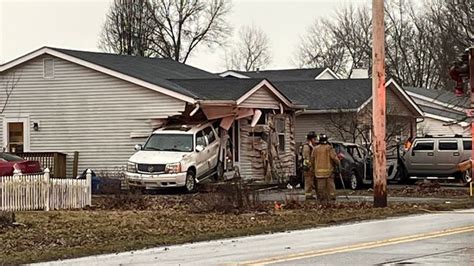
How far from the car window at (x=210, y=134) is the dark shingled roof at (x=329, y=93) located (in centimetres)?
941

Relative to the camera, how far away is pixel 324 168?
82.6ft

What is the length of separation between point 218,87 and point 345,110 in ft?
26.8

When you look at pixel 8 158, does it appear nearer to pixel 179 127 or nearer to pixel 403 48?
pixel 179 127

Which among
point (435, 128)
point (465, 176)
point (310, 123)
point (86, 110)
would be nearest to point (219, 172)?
point (86, 110)

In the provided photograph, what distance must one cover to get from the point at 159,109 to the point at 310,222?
1493 cm

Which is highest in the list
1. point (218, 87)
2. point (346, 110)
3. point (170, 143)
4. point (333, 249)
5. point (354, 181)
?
point (218, 87)

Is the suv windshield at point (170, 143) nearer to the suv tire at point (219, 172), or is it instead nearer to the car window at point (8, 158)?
the suv tire at point (219, 172)

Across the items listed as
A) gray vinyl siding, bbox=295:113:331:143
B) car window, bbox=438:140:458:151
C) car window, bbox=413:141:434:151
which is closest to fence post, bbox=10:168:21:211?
car window, bbox=413:141:434:151

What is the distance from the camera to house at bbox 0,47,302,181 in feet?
111

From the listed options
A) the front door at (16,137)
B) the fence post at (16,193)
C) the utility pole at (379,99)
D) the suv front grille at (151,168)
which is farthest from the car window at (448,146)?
the fence post at (16,193)

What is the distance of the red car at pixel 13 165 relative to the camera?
29.0 metres

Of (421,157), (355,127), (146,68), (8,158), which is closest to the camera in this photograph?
(8,158)

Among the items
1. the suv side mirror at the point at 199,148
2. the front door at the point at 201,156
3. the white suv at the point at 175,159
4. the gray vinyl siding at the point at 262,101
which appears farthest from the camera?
the gray vinyl siding at the point at 262,101

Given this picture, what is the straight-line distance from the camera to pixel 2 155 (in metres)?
30.1
